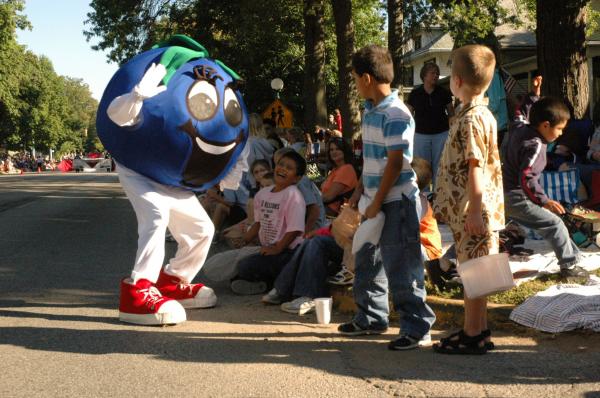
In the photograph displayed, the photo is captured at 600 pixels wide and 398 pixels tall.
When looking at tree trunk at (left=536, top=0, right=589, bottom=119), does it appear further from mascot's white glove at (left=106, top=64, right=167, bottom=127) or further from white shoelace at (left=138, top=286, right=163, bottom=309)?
white shoelace at (left=138, top=286, right=163, bottom=309)

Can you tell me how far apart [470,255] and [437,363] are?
663mm

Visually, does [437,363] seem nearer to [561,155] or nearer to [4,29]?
[561,155]

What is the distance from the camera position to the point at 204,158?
646 cm

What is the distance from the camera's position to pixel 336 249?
22.1 feet

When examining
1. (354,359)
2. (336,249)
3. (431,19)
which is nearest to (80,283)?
(336,249)

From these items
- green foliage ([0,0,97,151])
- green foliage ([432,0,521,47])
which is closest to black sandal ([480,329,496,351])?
green foliage ([432,0,521,47])

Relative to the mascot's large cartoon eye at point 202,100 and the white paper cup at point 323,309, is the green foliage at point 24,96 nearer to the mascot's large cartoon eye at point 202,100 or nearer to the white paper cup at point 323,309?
the mascot's large cartoon eye at point 202,100

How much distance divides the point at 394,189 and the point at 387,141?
12.4 inches

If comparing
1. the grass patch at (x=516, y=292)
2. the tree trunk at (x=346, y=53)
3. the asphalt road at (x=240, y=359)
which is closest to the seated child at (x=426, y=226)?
the grass patch at (x=516, y=292)

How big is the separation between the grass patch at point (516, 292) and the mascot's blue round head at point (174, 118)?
6.73 feet

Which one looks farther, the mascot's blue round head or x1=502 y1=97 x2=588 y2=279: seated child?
x1=502 y1=97 x2=588 y2=279: seated child

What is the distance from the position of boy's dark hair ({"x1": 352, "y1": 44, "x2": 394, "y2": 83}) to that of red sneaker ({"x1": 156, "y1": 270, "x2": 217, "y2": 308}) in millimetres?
2357

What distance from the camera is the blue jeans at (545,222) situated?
6.98m

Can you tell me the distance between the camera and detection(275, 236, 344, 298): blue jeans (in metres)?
6.56
